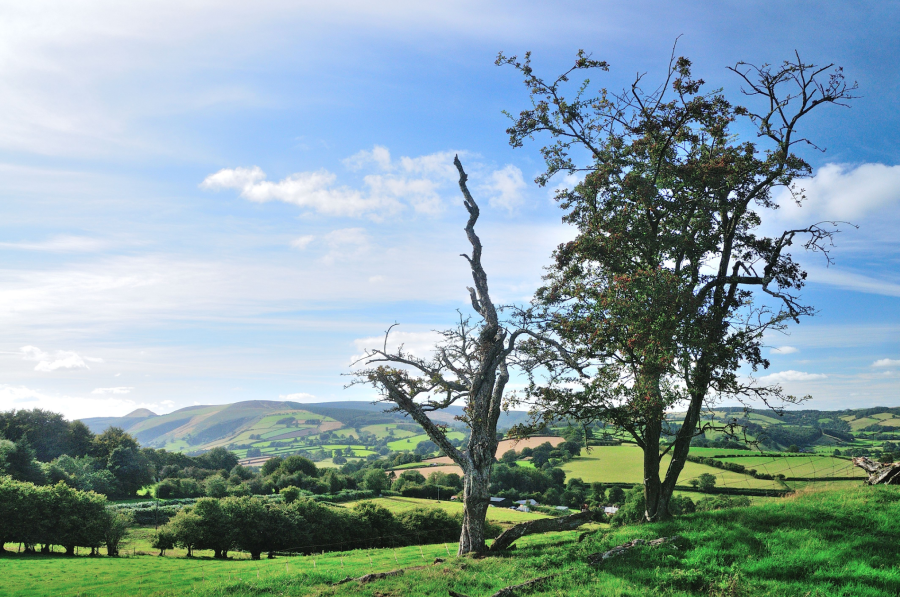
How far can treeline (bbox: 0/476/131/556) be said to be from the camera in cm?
4781

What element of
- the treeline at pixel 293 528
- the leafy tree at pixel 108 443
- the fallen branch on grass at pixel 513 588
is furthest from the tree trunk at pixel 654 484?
the leafy tree at pixel 108 443

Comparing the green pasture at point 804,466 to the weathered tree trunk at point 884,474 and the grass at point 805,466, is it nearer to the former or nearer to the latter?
the grass at point 805,466

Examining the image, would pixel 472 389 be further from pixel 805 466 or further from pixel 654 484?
pixel 805 466

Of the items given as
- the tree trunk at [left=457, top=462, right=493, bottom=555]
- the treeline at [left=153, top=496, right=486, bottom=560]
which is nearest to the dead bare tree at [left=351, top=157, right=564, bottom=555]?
the tree trunk at [left=457, top=462, right=493, bottom=555]

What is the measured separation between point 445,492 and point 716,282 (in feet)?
273

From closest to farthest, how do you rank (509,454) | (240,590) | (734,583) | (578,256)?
(734,583) < (240,590) < (578,256) < (509,454)

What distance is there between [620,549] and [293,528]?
1979 inches

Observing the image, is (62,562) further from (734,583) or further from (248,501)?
(734,583)

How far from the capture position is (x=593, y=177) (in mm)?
21109

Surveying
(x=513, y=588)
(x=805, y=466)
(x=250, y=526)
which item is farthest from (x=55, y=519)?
(x=805, y=466)

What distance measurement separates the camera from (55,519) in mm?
50156

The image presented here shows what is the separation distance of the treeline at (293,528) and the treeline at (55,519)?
18.1 feet

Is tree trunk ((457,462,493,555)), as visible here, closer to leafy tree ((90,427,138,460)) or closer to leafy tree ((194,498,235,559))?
leafy tree ((194,498,235,559))

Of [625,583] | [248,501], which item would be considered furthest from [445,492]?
[625,583]
